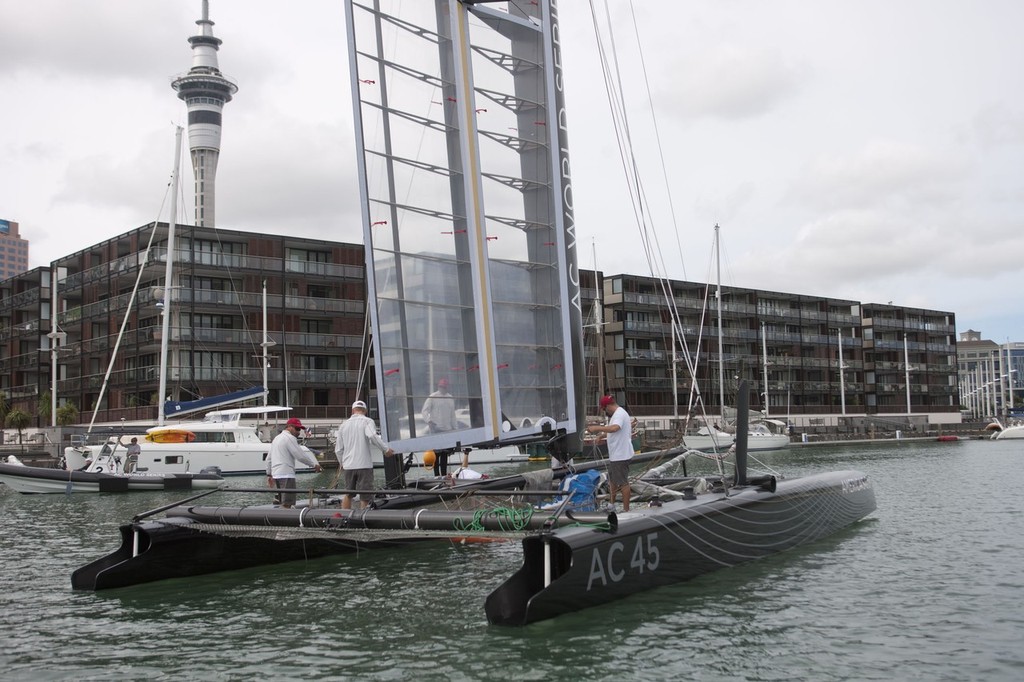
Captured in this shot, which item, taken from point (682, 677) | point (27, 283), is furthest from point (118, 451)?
point (27, 283)

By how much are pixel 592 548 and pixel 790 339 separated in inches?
3303

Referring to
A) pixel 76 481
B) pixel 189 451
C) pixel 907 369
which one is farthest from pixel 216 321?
pixel 907 369

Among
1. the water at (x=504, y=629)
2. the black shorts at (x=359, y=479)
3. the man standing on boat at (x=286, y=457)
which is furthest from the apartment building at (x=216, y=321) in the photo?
the water at (x=504, y=629)

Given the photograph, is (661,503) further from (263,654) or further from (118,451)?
(118,451)

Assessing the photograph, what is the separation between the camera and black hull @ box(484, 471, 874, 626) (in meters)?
8.88

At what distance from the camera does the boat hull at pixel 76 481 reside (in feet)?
95.2

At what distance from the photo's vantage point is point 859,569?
1204cm

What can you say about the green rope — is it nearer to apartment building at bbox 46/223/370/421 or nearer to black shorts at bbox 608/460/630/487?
black shorts at bbox 608/460/630/487

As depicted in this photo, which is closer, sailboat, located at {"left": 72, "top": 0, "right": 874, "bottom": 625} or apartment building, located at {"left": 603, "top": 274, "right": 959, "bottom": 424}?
sailboat, located at {"left": 72, "top": 0, "right": 874, "bottom": 625}

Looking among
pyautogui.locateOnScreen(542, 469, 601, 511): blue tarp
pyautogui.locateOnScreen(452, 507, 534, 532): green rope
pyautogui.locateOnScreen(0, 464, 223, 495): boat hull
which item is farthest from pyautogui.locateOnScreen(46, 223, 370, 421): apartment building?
pyautogui.locateOnScreen(452, 507, 534, 532): green rope

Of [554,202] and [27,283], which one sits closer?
[554,202]

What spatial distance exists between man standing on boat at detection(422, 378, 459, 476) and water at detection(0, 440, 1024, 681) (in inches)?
72.5

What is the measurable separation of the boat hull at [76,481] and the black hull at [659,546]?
22.6 metres

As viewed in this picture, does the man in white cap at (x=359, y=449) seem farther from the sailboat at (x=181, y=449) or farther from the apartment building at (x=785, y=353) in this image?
the apartment building at (x=785, y=353)
